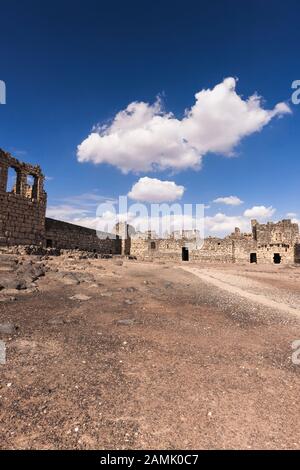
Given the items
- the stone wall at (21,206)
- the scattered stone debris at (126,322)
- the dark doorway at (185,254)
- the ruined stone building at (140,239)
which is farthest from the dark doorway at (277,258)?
the scattered stone debris at (126,322)

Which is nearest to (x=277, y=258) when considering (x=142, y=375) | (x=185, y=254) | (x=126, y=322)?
(x=185, y=254)

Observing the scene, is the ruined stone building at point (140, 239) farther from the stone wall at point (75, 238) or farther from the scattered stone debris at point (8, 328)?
the scattered stone debris at point (8, 328)

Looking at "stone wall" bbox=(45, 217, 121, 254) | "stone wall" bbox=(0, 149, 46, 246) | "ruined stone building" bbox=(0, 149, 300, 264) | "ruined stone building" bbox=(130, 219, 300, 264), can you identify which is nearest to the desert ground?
"stone wall" bbox=(0, 149, 46, 246)

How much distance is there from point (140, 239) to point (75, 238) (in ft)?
42.5

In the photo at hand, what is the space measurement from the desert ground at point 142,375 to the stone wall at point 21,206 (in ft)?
36.8

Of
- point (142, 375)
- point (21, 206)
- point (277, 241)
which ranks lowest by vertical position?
point (142, 375)

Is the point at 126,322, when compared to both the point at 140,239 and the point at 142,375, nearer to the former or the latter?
the point at 142,375

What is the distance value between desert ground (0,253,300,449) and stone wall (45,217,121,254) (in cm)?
1626

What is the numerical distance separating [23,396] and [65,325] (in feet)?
8.69

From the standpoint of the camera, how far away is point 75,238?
28.4 meters

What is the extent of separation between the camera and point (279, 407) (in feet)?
12.4

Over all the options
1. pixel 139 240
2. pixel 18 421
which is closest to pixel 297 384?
pixel 18 421

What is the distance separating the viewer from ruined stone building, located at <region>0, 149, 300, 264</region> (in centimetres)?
2025

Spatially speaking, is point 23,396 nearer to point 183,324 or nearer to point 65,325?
point 65,325
